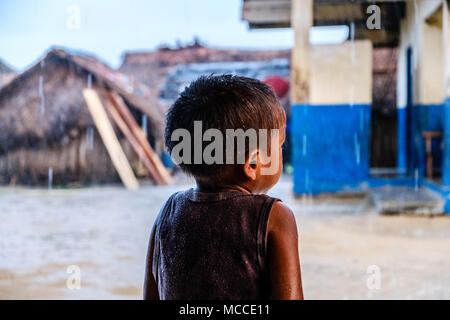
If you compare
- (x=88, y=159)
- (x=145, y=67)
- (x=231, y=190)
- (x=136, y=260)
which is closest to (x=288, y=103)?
(x=88, y=159)

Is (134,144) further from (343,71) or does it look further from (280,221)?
(280,221)

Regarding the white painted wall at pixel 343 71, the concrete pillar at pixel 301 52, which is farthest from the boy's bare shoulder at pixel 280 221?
the white painted wall at pixel 343 71

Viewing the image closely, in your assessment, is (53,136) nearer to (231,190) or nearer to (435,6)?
(435,6)

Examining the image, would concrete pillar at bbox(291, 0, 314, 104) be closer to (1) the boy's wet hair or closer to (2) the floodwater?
(2) the floodwater

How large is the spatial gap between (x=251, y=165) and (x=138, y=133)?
33.6 ft

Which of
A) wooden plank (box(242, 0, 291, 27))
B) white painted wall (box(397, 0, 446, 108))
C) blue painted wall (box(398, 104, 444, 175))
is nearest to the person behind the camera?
white painted wall (box(397, 0, 446, 108))

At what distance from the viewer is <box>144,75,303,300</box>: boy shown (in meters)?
1.07

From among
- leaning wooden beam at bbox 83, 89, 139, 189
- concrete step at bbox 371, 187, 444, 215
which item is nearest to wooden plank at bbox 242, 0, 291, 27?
leaning wooden beam at bbox 83, 89, 139, 189

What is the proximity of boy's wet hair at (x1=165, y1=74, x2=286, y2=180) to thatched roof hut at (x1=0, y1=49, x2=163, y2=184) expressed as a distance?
9933mm

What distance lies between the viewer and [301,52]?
831 cm

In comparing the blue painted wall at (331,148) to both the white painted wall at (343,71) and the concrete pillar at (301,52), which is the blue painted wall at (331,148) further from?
the concrete pillar at (301,52)

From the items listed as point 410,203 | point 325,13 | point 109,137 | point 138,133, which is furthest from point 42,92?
point 410,203

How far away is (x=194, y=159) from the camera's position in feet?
3.73

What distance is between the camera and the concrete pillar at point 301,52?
828 centimetres
